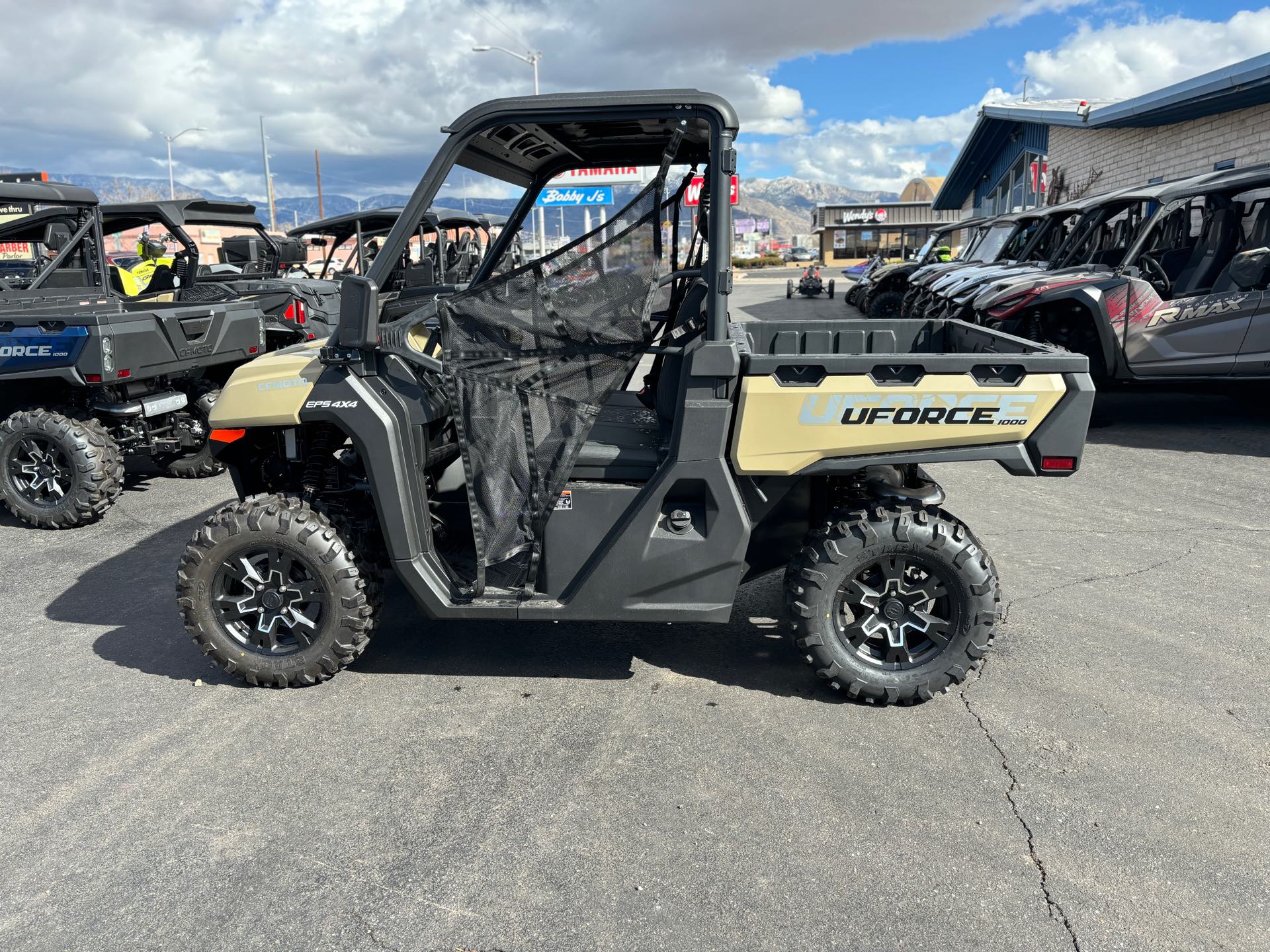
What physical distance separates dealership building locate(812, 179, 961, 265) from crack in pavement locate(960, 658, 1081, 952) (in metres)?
63.9

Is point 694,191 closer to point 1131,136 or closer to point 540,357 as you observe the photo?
point 540,357

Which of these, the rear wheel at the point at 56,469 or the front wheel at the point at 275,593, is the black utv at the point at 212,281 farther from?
the front wheel at the point at 275,593

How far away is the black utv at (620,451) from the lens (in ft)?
11.0

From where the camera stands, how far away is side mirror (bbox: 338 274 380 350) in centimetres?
334

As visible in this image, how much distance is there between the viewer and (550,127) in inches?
146

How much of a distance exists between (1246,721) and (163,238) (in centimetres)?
1003

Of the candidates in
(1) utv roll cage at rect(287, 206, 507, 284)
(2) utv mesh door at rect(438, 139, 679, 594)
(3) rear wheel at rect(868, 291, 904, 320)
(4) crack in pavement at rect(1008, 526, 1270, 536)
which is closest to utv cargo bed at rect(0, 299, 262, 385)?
Result: (1) utv roll cage at rect(287, 206, 507, 284)

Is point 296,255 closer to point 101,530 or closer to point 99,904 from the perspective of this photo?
point 101,530

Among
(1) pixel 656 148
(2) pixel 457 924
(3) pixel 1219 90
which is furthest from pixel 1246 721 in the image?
(3) pixel 1219 90

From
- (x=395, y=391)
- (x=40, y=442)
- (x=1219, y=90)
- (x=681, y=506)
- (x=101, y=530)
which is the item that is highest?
(x=1219, y=90)

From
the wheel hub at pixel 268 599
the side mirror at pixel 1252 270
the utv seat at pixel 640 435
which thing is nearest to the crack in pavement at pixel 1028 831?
the utv seat at pixel 640 435

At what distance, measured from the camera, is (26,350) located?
6340 millimetres

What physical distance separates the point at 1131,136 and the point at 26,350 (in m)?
20.1

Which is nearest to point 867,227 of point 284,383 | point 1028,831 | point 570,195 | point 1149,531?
point 1149,531
